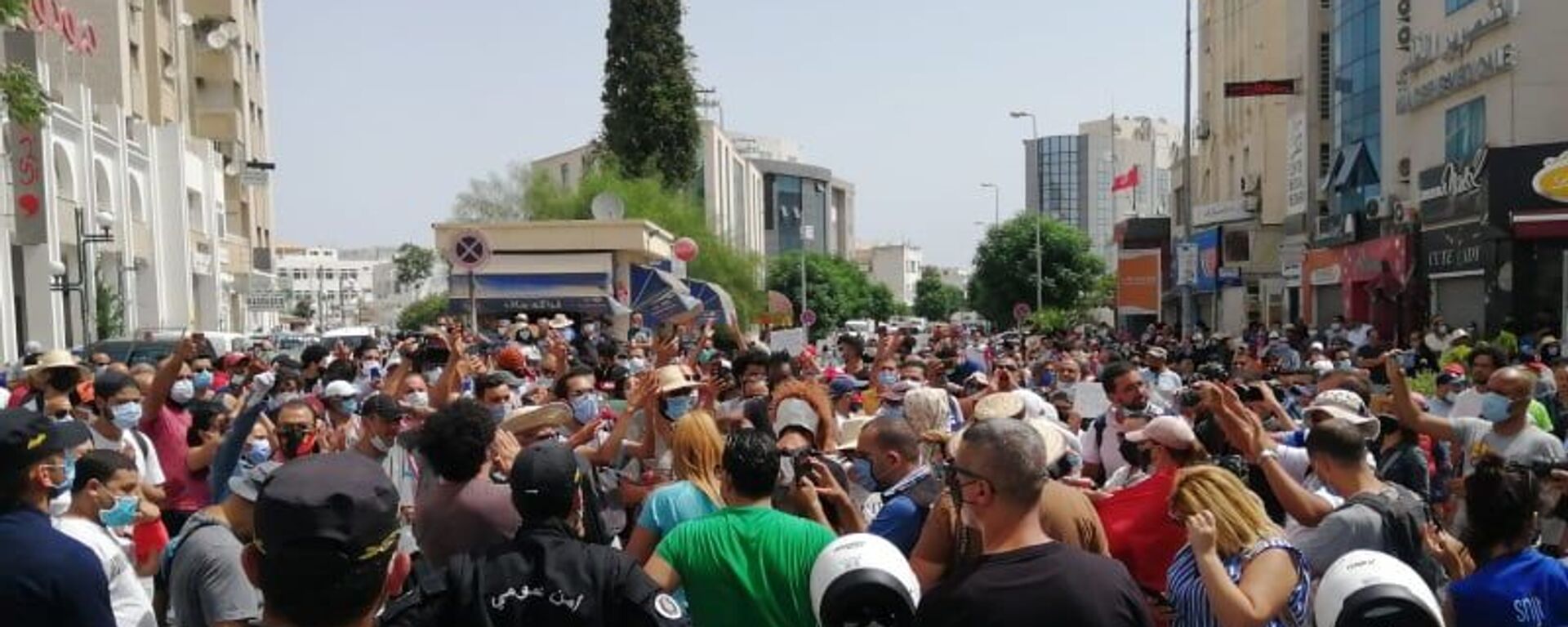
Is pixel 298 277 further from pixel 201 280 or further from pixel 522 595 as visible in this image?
pixel 522 595

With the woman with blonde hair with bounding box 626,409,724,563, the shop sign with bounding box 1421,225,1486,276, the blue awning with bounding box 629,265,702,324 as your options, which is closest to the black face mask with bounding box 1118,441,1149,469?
the woman with blonde hair with bounding box 626,409,724,563

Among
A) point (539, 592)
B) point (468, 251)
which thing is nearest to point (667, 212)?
point (468, 251)

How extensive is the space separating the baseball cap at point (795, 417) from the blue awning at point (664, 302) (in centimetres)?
1684

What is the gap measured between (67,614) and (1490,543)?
415 centimetres

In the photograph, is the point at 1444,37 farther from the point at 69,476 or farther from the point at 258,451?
the point at 69,476

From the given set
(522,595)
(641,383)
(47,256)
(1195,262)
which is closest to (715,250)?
(1195,262)

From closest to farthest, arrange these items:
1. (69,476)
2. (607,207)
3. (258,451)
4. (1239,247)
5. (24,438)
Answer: (24,438) < (69,476) < (258,451) < (607,207) < (1239,247)

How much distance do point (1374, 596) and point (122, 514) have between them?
13.7ft

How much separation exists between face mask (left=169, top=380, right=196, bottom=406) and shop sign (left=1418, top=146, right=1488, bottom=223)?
2454 cm

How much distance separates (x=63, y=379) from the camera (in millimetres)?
8727

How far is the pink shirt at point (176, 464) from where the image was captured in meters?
8.18

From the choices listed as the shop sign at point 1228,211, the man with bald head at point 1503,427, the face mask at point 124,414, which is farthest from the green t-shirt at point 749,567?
the shop sign at point 1228,211

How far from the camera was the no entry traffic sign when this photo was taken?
1473 cm

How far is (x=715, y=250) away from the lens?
56094 mm
